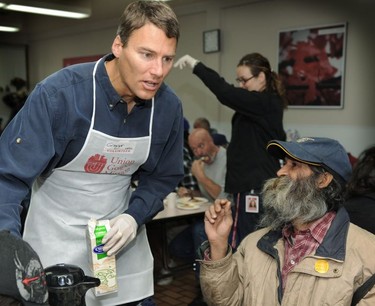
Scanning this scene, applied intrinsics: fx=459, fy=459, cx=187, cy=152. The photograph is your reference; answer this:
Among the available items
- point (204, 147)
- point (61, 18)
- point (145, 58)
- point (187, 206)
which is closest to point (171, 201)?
point (187, 206)

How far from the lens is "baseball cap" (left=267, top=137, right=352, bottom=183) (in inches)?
68.2

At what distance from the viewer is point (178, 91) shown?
6723 mm

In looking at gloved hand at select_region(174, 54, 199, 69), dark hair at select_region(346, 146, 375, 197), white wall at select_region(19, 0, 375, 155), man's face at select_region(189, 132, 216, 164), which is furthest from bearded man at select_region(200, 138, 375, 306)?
white wall at select_region(19, 0, 375, 155)

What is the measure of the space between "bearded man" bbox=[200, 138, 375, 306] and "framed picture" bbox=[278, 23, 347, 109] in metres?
3.21

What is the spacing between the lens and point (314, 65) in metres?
4.93

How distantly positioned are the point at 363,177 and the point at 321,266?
858 mm

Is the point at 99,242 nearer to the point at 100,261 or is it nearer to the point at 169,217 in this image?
the point at 100,261

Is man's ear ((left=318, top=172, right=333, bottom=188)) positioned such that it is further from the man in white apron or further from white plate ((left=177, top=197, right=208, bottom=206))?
white plate ((left=177, top=197, right=208, bottom=206))

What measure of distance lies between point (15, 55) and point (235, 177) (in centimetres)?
838

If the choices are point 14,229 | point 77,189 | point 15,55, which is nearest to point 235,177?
point 77,189

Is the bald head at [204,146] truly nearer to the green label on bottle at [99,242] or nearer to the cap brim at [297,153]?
the cap brim at [297,153]

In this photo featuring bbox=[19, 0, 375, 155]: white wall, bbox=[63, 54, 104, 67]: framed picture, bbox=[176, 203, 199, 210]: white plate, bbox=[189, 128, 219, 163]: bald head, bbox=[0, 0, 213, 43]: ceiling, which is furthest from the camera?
bbox=[63, 54, 104, 67]: framed picture

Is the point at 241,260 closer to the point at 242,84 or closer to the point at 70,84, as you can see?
the point at 70,84

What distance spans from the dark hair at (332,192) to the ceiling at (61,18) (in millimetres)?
4788
